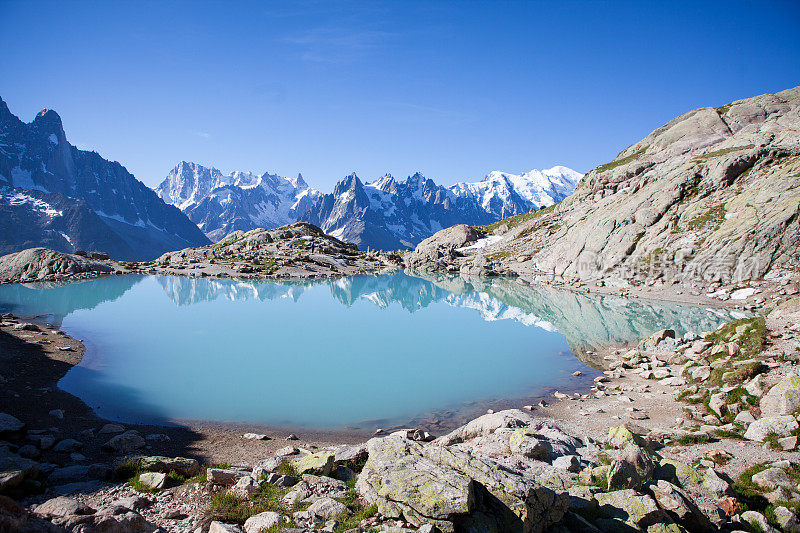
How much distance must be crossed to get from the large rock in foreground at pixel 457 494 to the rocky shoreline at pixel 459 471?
0.03m

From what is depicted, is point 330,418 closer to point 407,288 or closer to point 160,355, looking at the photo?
point 160,355

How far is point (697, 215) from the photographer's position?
6719 cm

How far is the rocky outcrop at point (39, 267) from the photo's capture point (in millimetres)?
77750

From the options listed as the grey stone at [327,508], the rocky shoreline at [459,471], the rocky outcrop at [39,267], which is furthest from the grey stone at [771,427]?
the rocky outcrop at [39,267]

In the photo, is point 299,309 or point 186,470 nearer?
point 186,470

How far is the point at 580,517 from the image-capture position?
31.2ft

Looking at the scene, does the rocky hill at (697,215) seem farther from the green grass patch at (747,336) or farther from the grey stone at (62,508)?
the grey stone at (62,508)

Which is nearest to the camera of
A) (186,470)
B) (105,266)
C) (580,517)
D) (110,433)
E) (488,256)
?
(580,517)

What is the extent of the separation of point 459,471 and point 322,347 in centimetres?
2948

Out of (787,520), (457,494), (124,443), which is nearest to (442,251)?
(124,443)

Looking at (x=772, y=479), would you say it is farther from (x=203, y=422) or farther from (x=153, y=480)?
(x=203, y=422)

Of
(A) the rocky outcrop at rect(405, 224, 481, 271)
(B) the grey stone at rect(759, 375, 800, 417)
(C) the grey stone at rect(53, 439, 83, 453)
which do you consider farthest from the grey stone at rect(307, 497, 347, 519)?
(A) the rocky outcrop at rect(405, 224, 481, 271)

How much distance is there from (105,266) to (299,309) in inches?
2674

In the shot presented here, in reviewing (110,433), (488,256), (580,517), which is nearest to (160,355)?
(110,433)
